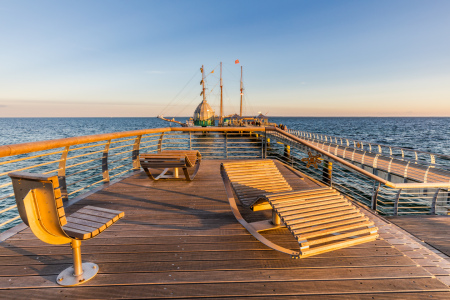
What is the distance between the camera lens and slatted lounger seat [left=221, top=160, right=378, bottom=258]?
1983 millimetres

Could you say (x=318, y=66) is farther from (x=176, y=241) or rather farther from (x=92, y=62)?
(x=176, y=241)

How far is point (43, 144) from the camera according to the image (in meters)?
2.75

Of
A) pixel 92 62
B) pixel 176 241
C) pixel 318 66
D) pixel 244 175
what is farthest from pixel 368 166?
pixel 92 62

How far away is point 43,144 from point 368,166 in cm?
1646

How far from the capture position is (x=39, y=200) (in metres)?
1.49

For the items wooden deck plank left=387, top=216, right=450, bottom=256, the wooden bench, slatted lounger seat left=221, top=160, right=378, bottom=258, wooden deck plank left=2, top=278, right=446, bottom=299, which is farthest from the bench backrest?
wooden deck plank left=387, top=216, right=450, bottom=256

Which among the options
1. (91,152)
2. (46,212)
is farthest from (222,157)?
(46,212)

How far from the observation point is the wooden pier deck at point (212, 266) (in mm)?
A: 1806

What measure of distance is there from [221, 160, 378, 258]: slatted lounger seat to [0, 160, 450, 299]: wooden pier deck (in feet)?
0.70

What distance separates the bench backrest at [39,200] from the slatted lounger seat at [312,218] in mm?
1823

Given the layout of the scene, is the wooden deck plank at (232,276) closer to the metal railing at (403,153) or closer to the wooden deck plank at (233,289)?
the wooden deck plank at (233,289)

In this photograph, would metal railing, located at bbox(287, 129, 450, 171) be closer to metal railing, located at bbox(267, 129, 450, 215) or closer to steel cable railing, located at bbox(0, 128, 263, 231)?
Answer: metal railing, located at bbox(267, 129, 450, 215)

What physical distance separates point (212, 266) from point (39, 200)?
1.51m

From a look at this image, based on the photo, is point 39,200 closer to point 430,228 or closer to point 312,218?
point 312,218
